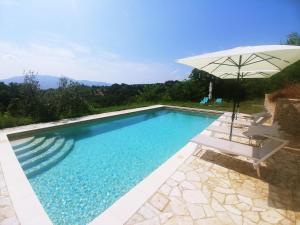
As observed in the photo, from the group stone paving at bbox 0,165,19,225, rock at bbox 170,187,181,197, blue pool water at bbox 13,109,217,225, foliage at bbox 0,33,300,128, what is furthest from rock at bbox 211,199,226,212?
foliage at bbox 0,33,300,128

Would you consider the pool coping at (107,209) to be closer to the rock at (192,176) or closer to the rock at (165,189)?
the rock at (165,189)

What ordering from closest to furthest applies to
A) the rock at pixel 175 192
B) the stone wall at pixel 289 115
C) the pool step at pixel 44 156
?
1. the rock at pixel 175 192
2. the pool step at pixel 44 156
3. the stone wall at pixel 289 115

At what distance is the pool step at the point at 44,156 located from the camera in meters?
4.35

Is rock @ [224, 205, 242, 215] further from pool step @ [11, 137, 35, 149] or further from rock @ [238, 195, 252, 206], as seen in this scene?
pool step @ [11, 137, 35, 149]

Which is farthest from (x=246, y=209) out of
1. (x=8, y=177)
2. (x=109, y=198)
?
(x=8, y=177)

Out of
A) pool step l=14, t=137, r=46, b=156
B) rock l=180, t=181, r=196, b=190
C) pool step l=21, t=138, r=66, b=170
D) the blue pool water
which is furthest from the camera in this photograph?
pool step l=14, t=137, r=46, b=156

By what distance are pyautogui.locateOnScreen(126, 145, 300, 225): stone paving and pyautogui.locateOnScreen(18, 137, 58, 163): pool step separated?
13.2 ft

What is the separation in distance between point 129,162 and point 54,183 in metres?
1.88

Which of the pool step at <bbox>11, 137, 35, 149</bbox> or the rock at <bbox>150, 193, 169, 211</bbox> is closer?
the rock at <bbox>150, 193, 169, 211</bbox>

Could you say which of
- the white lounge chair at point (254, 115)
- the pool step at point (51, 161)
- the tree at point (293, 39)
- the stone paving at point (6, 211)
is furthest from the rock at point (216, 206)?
the tree at point (293, 39)

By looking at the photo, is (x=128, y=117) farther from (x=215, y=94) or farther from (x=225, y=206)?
(x=215, y=94)

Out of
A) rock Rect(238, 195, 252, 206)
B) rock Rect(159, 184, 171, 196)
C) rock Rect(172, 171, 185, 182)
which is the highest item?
rock Rect(172, 171, 185, 182)

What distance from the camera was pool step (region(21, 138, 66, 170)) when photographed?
435cm

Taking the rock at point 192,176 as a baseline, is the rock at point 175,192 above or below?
below
